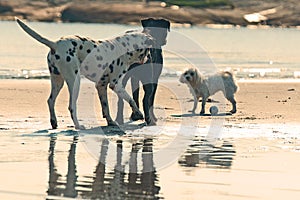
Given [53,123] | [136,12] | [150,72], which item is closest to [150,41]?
[150,72]

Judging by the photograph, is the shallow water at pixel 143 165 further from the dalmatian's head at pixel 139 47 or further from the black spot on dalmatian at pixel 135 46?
the black spot on dalmatian at pixel 135 46

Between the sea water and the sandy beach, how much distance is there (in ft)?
26.1

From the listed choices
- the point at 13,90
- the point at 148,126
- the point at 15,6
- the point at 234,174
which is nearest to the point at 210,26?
the point at 15,6

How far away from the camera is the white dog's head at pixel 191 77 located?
19.0 metres

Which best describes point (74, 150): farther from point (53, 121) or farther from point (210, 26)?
point (210, 26)

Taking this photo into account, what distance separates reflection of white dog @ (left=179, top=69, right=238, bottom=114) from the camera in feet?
62.3

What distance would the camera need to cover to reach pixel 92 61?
15109mm

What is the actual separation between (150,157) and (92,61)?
9.72ft

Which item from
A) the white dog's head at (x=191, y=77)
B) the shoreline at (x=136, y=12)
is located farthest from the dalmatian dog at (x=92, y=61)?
the shoreline at (x=136, y=12)

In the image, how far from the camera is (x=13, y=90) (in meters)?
20.9

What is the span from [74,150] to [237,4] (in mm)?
51087

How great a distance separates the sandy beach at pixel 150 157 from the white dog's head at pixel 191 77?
50 centimetres

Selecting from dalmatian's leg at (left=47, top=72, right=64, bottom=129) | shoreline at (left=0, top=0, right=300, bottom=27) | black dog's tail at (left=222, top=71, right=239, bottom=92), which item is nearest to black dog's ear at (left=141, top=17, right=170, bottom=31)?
dalmatian's leg at (left=47, top=72, right=64, bottom=129)

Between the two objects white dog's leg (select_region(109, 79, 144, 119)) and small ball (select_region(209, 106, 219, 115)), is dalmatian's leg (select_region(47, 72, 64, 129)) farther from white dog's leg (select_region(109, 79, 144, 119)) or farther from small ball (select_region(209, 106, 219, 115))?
small ball (select_region(209, 106, 219, 115))
